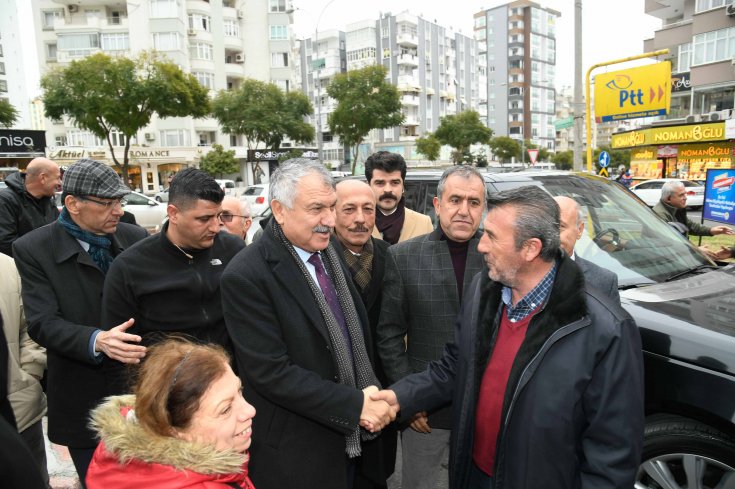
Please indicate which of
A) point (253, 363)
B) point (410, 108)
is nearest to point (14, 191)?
point (253, 363)

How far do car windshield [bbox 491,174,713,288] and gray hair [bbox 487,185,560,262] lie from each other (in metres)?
1.42

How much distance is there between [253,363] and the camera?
2098 mm

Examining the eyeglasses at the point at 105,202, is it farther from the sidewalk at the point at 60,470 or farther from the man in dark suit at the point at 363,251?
the sidewalk at the point at 60,470

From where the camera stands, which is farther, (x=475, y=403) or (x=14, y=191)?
(x=14, y=191)

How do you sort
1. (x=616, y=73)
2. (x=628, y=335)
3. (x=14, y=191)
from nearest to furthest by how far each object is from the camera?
1. (x=628, y=335)
2. (x=14, y=191)
3. (x=616, y=73)

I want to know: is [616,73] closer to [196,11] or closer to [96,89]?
[96,89]

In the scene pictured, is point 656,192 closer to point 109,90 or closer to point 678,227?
point 678,227

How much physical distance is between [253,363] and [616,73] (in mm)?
17625

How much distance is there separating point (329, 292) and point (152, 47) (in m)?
46.8

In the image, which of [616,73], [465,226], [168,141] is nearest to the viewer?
[465,226]

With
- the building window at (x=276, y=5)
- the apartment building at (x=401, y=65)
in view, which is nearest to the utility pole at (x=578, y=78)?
the building window at (x=276, y=5)

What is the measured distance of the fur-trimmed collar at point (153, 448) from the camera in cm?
138

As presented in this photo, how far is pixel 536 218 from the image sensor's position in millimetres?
1963

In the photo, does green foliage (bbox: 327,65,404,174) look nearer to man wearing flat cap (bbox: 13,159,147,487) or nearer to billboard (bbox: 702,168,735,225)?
billboard (bbox: 702,168,735,225)
